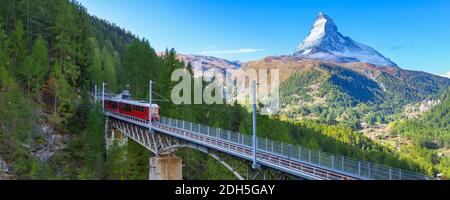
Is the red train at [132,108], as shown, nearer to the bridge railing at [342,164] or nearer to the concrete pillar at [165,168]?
the bridge railing at [342,164]

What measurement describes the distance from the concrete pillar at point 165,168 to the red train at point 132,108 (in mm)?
6583

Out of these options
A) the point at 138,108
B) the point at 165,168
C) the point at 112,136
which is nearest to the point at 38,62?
the point at 112,136

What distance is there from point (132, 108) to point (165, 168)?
38.2 ft

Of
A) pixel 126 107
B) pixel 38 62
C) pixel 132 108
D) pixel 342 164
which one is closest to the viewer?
pixel 342 164

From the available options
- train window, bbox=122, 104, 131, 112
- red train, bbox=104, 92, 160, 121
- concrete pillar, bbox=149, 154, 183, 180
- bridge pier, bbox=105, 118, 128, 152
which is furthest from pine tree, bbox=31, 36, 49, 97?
concrete pillar, bbox=149, 154, 183, 180

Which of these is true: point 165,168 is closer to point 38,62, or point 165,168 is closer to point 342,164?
point 342,164

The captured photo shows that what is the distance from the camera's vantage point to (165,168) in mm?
37094

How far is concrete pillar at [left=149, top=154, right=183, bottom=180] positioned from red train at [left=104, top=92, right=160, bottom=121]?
658 cm

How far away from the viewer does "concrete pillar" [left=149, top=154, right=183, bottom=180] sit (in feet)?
121

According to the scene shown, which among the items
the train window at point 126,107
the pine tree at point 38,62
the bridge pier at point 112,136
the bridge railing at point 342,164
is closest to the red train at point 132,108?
the train window at point 126,107
